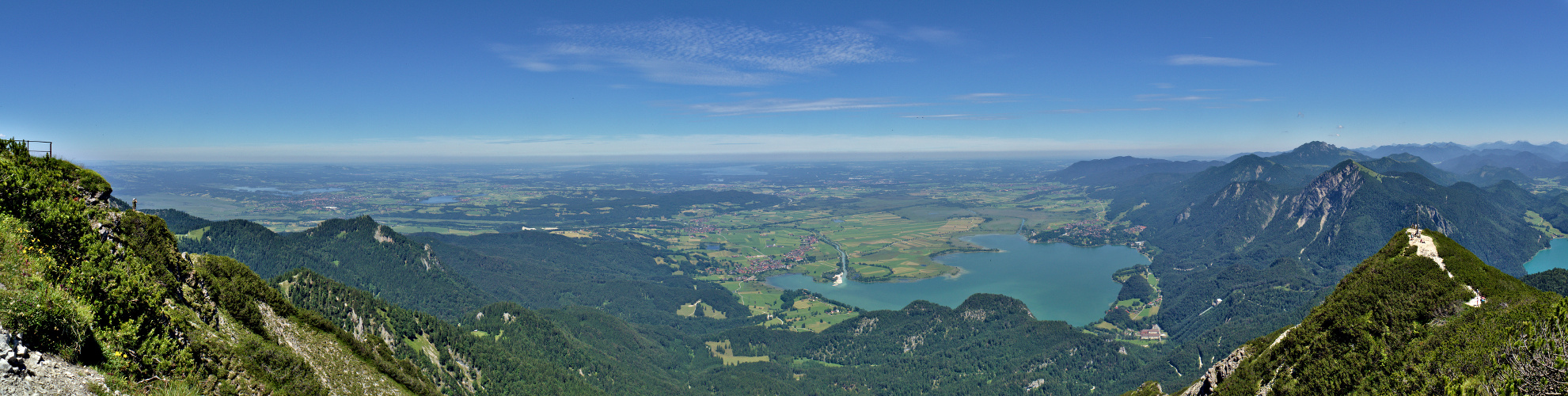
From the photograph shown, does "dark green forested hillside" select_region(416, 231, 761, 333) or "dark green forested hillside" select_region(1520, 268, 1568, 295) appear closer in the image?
"dark green forested hillside" select_region(1520, 268, 1568, 295)

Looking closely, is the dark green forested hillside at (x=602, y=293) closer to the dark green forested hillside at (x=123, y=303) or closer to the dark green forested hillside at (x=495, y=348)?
the dark green forested hillside at (x=495, y=348)

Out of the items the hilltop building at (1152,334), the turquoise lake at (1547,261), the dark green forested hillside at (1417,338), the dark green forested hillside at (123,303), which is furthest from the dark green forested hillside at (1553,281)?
the dark green forested hillside at (123,303)

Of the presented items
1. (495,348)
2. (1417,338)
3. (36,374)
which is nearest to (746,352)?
(495,348)

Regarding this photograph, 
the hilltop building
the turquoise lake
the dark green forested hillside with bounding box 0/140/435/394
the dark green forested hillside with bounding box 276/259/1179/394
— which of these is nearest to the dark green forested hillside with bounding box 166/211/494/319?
the dark green forested hillside with bounding box 276/259/1179/394

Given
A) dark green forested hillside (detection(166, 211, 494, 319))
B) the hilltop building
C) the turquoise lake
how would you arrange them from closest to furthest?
the hilltop building < dark green forested hillside (detection(166, 211, 494, 319)) < the turquoise lake

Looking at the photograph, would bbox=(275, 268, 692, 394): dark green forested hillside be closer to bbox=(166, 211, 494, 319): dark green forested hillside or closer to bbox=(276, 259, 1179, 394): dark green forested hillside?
bbox=(276, 259, 1179, 394): dark green forested hillside
